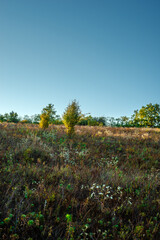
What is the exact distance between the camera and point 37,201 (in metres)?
2.89

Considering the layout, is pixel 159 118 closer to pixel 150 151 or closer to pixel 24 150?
pixel 150 151

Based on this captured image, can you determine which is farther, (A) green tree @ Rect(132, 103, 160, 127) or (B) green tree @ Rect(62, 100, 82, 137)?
(A) green tree @ Rect(132, 103, 160, 127)

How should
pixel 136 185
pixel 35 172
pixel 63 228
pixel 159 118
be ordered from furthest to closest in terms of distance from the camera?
pixel 159 118 → pixel 35 172 → pixel 136 185 → pixel 63 228

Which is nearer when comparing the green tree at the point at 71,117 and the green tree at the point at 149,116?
the green tree at the point at 71,117

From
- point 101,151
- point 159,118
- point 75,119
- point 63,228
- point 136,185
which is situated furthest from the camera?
point 159,118

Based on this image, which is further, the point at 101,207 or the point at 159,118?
the point at 159,118

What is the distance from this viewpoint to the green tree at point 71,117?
12281 millimetres

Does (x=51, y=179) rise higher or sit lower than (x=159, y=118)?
lower

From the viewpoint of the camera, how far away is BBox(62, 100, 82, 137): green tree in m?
12.3

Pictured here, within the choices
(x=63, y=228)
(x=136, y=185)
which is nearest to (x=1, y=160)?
(x=63, y=228)

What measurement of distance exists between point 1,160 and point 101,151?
5.61m

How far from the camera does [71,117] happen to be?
41.3ft

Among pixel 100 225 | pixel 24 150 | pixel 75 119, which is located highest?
pixel 75 119

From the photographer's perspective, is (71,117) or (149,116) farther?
(149,116)
